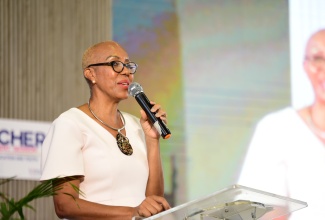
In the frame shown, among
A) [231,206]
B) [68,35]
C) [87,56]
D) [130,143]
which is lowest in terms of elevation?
[231,206]

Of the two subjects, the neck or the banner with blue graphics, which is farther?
the banner with blue graphics

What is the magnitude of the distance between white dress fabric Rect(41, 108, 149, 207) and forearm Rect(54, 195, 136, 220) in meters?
0.10

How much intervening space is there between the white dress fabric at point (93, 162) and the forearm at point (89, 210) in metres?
0.10

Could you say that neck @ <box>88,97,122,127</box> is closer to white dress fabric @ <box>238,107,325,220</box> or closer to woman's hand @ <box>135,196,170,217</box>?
woman's hand @ <box>135,196,170,217</box>

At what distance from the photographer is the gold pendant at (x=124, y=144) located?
3389 millimetres

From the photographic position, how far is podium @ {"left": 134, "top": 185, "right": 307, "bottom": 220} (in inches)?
105

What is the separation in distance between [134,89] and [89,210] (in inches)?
19.3

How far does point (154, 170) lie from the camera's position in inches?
135

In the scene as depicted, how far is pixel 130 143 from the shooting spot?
11.4 ft

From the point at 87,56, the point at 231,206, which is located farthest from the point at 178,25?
the point at 231,206

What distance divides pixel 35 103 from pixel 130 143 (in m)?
2.30

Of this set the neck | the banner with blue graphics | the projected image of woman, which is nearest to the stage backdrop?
the projected image of woman

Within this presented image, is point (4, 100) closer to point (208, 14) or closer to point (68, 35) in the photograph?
point (68, 35)

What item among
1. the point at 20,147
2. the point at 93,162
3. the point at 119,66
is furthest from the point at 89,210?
the point at 20,147
